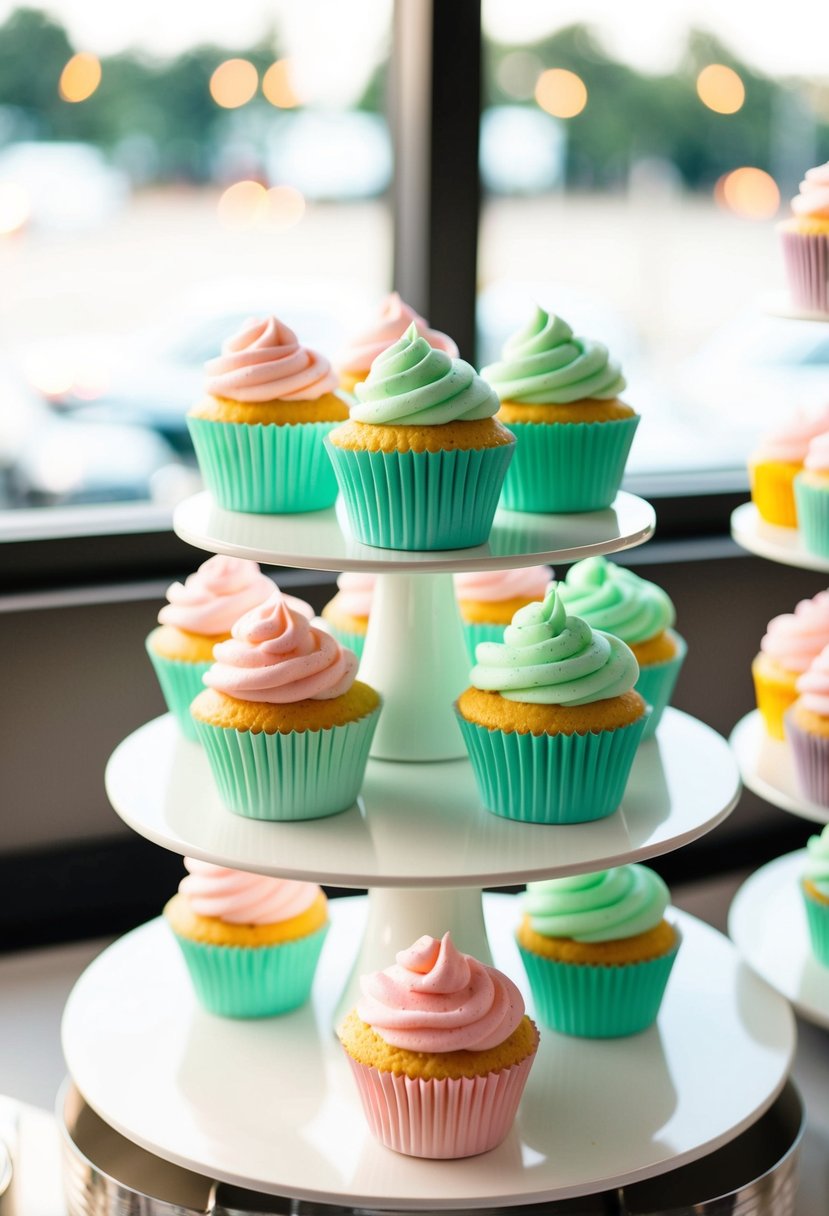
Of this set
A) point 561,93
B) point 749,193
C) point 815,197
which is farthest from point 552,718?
point 749,193

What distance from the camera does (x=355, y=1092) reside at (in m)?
1.67

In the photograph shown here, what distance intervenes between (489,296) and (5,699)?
1.05 m

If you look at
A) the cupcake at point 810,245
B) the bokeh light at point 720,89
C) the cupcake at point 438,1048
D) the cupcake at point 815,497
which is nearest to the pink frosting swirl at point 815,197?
the cupcake at point 810,245

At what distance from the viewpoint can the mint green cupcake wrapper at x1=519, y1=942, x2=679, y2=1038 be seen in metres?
1.76

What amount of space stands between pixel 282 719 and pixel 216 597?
0.34 metres

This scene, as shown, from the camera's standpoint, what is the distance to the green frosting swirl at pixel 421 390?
1443mm

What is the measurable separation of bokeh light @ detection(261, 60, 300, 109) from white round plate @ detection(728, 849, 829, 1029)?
1.43m

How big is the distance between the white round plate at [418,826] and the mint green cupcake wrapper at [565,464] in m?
0.32

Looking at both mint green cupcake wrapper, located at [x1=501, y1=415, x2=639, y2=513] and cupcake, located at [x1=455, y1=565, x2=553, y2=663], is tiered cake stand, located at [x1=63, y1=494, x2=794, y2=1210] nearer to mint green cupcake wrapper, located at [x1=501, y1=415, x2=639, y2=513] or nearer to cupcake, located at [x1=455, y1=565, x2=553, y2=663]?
mint green cupcake wrapper, located at [x1=501, y1=415, x2=639, y2=513]

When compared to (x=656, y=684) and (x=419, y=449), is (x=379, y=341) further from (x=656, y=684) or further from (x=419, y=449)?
(x=656, y=684)

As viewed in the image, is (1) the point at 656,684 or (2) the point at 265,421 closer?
(2) the point at 265,421

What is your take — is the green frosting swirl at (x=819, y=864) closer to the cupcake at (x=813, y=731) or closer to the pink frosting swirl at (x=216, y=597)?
the cupcake at (x=813, y=731)

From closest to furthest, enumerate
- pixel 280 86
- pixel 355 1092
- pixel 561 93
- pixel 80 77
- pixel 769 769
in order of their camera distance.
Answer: pixel 355 1092 → pixel 769 769 → pixel 80 77 → pixel 280 86 → pixel 561 93

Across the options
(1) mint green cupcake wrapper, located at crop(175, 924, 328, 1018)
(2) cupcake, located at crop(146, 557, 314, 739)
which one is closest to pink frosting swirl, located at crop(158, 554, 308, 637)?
(2) cupcake, located at crop(146, 557, 314, 739)
